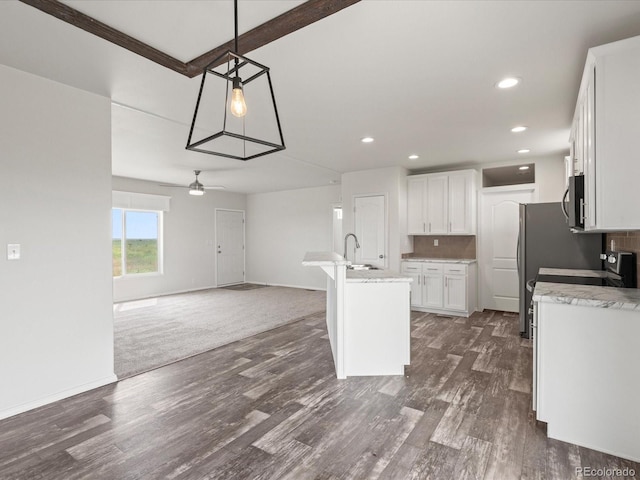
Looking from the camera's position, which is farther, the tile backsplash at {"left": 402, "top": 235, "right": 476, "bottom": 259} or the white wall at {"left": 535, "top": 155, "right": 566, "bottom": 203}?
the tile backsplash at {"left": 402, "top": 235, "right": 476, "bottom": 259}

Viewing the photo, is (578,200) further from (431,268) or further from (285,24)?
(431,268)

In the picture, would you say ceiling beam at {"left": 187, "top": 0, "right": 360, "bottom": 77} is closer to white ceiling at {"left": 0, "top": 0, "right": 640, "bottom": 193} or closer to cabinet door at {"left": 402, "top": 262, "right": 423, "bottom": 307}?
white ceiling at {"left": 0, "top": 0, "right": 640, "bottom": 193}

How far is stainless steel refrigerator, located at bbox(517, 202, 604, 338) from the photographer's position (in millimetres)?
3846

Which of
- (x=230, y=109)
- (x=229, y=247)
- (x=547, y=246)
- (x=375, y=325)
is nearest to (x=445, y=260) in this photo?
(x=547, y=246)

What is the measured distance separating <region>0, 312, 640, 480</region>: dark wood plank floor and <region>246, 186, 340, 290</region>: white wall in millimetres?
4855

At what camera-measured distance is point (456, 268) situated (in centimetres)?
525

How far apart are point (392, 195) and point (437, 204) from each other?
755 millimetres

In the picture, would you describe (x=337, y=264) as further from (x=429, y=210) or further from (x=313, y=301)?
(x=313, y=301)

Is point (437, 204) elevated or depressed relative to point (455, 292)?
elevated

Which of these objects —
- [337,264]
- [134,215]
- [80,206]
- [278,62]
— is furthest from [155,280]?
[278,62]

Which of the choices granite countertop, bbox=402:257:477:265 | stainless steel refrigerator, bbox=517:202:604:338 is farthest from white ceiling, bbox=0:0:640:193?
granite countertop, bbox=402:257:477:265

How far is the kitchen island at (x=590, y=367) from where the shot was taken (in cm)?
189

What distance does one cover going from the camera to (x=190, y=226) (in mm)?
8047

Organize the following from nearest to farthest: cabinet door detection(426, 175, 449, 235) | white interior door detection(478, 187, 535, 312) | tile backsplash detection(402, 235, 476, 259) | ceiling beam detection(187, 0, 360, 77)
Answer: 1. ceiling beam detection(187, 0, 360, 77)
2. white interior door detection(478, 187, 535, 312)
3. cabinet door detection(426, 175, 449, 235)
4. tile backsplash detection(402, 235, 476, 259)
